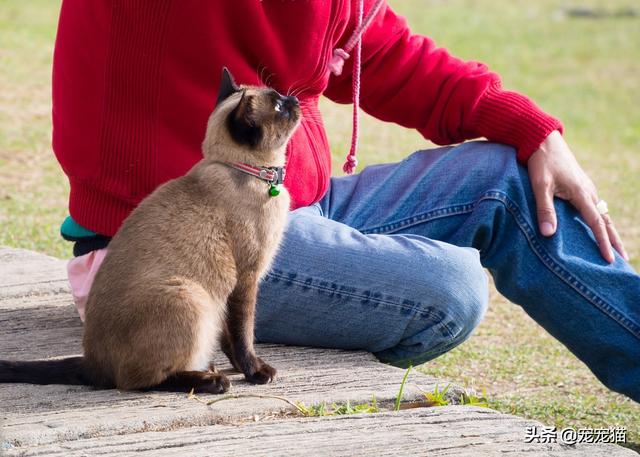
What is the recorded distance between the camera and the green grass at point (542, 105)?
3877mm

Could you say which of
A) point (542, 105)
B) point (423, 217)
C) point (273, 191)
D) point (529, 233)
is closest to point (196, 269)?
point (273, 191)

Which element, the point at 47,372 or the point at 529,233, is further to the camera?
the point at 529,233

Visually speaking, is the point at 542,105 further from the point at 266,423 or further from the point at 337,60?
the point at 266,423

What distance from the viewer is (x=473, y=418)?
255cm

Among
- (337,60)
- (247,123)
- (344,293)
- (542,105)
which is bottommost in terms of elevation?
(542,105)

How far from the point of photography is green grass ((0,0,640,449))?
153 inches

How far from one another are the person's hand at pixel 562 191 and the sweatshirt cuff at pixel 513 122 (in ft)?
0.14

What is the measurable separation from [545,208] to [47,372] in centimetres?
150

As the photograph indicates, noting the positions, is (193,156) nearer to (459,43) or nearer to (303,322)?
(303,322)

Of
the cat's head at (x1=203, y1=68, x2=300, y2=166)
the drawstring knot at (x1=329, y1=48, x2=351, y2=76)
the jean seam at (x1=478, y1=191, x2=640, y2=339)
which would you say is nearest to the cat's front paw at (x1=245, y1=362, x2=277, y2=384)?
the cat's head at (x1=203, y1=68, x2=300, y2=166)

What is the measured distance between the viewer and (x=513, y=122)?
3277mm

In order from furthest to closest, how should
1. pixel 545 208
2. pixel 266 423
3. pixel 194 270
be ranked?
pixel 545 208
pixel 194 270
pixel 266 423

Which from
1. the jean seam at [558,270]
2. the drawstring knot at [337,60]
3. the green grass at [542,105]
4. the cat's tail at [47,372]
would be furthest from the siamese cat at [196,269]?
the green grass at [542,105]

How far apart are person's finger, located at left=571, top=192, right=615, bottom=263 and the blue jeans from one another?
3 centimetres
